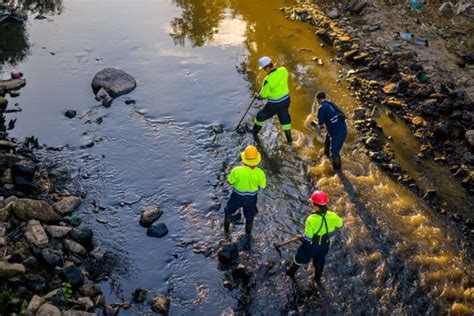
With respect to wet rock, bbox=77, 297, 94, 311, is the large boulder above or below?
above

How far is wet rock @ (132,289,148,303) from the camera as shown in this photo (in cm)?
782

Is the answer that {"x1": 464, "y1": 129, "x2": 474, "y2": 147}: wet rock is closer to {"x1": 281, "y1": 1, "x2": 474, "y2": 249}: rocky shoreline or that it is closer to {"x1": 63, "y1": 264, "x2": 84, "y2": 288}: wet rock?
{"x1": 281, "y1": 1, "x2": 474, "y2": 249}: rocky shoreline

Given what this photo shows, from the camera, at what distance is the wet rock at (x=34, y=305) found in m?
6.79

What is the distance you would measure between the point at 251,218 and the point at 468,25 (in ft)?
36.2

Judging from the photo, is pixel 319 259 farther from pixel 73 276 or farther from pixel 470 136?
pixel 470 136

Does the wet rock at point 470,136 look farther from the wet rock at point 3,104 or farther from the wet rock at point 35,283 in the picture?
the wet rock at point 3,104

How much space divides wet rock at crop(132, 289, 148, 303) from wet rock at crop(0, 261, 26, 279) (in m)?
1.81

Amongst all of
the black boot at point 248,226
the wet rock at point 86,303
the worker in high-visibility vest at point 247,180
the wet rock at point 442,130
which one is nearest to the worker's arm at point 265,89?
the worker in high-visibility vest at point 247,180

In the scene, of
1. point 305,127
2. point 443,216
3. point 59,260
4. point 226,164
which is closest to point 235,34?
point 305,127

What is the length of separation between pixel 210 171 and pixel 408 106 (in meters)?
5.87

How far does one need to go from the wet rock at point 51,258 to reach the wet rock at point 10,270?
1.59 ft

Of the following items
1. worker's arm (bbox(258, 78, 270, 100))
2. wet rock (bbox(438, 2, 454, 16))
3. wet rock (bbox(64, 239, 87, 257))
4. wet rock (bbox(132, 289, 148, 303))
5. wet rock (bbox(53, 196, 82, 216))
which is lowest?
wet rock (bbox(132, 289, 148, 303))

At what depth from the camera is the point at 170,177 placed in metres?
10.5

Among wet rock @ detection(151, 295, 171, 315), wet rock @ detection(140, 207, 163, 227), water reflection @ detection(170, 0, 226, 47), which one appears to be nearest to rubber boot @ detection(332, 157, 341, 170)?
wet rock @ detection(140, 207, 163, 227)
